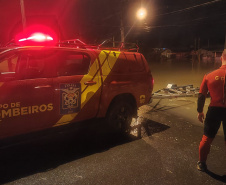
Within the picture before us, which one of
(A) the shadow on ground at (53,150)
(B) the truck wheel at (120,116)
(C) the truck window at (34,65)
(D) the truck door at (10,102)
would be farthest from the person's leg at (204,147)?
(D) the truck door at (10,102)

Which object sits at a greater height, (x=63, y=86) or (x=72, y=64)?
(x=72, y=64)

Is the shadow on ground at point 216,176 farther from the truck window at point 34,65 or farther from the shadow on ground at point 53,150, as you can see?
the truck window at point 34,65

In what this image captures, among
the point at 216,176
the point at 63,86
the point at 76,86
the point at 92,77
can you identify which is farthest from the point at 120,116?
the point at 216,176

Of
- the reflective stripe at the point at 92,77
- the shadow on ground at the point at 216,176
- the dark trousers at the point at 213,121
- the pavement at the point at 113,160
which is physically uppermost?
the reflective stripe at the point at 92,77

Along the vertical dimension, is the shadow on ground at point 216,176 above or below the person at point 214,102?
below

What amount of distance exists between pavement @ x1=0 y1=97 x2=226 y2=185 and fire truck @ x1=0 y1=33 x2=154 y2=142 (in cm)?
57

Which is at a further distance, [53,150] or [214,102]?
[53,150]

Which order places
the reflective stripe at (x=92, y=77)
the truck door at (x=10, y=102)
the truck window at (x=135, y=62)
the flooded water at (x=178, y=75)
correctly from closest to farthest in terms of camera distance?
1. the truck door at (x=10, y=102)
2. the reflective stripe at (x=92, y=77)
3. the truck window at (x=135, y=62)
4. the flooded water at (x=178, y=75)

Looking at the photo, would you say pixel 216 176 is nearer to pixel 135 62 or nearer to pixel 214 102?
pixel 214 102

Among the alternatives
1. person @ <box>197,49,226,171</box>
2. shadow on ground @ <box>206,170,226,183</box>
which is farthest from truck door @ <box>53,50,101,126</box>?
shadow on ground @ <box>206,170,226,183</box>

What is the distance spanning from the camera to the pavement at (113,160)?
3.18 m

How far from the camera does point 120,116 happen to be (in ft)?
16.2

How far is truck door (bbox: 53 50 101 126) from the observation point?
12.2 ft

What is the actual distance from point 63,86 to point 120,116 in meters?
1.72
